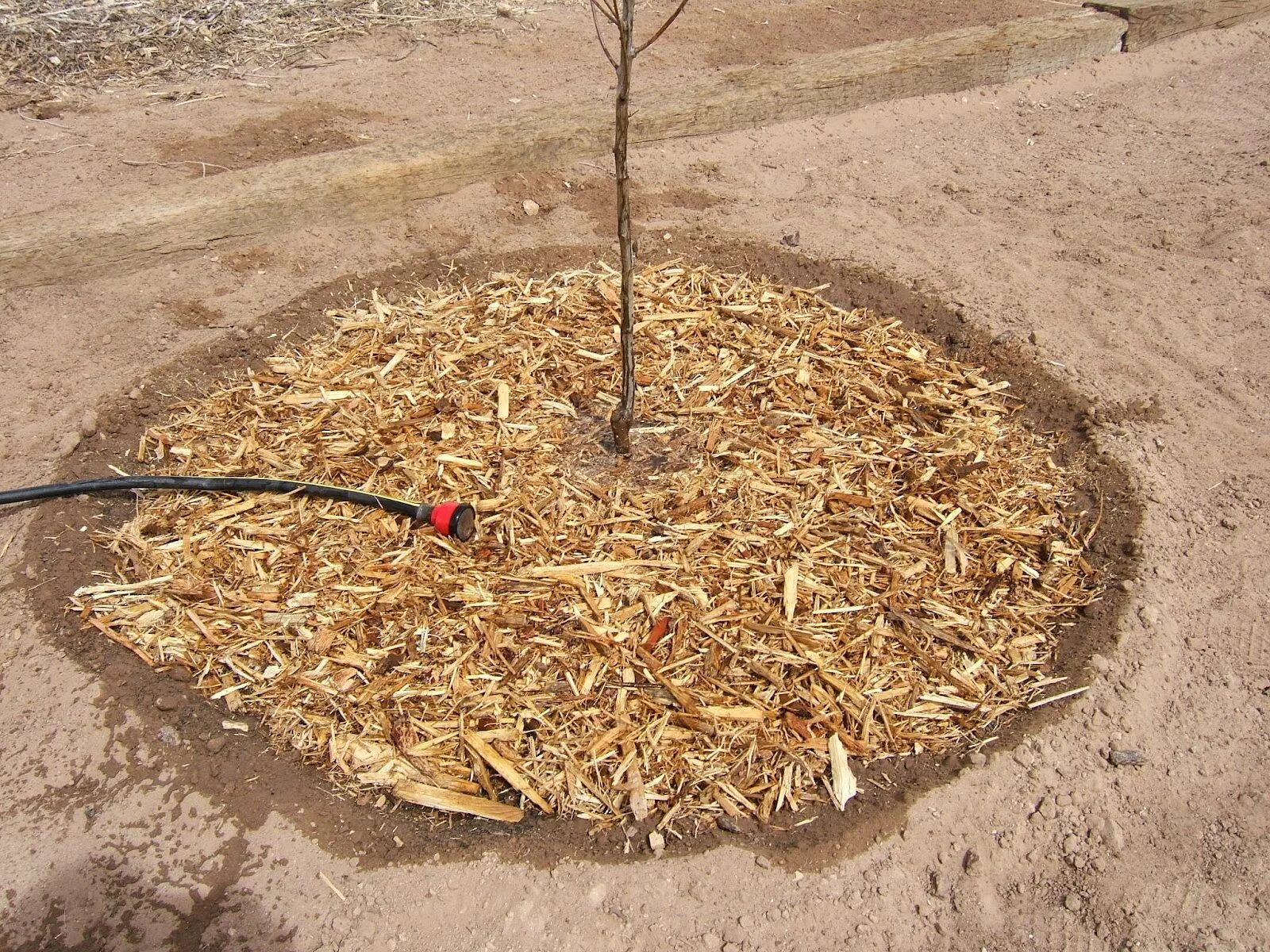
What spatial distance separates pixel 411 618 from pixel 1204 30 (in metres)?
7.07

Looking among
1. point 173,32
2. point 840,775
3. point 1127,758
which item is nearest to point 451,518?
point 840,775

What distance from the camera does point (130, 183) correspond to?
201 inches

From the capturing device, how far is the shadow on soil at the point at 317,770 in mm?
2646

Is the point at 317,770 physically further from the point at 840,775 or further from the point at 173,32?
the point at 173,32

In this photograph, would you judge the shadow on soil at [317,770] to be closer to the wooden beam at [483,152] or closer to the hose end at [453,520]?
the wooden beam at [483,152]

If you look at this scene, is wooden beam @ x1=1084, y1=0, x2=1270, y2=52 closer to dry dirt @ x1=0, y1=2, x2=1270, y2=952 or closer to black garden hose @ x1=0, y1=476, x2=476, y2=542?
dry dirt @ x1=0, y1=2, x2=1270, y2=952

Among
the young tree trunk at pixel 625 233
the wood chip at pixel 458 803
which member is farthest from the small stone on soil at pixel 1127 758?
the young tree trunk at pixel 625 233

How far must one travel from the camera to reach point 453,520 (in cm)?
330

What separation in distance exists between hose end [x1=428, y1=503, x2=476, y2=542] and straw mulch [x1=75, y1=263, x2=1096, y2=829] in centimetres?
6

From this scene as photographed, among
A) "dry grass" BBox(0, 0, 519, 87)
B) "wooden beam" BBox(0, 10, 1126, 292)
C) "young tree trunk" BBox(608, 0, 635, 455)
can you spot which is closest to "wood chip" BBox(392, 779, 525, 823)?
"young tree trunk" BBox(608, 0, 635, 455)

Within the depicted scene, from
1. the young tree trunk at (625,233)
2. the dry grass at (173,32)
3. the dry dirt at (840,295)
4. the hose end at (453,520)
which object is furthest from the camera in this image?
the dry grass at (173,32)

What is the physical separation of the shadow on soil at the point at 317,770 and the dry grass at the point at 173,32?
2.86 meters

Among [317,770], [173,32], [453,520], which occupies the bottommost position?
[317,770]

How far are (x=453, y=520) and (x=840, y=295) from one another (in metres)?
2.37
